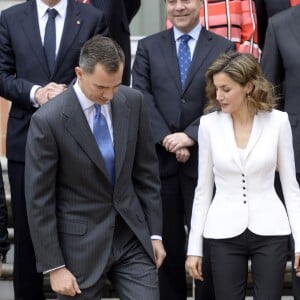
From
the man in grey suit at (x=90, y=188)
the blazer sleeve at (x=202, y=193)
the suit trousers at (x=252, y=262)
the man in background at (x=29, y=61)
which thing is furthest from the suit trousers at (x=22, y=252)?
the suit trousers at (x=252, y=262)

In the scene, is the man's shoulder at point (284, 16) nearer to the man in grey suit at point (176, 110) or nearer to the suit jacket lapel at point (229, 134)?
the man in grey suit at point (176, 110)

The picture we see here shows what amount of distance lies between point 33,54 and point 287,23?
153cm

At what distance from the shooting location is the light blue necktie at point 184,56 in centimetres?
627

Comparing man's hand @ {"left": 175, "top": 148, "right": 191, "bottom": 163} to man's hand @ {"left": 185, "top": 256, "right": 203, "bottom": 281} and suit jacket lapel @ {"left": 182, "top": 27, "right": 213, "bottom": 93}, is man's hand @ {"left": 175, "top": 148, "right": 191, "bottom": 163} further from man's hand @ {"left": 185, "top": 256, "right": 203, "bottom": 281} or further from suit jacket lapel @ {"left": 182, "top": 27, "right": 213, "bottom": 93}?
man's hand @ {"left": 185, "top": 256, "right": 203, "bottom": 281}

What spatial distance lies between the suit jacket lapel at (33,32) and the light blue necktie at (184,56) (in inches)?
32.1

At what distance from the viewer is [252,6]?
6613mm

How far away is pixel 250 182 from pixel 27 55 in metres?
1.73

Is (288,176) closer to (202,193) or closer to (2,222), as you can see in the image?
(202,193)

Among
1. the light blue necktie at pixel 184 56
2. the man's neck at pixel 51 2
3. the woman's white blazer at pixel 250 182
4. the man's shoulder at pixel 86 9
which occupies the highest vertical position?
the man's neck at pixel 51 2

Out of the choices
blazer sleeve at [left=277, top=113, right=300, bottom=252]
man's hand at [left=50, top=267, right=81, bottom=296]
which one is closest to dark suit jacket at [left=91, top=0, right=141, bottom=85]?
blazer sleeve at [left=277, top=113, right=300, bottom=252]

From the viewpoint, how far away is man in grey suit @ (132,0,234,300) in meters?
A: 6.14

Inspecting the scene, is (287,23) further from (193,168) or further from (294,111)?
(193,168)

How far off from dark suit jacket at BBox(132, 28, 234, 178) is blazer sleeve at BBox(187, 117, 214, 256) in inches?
29.8

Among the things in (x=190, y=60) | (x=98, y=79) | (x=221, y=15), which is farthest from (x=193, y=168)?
(x=98, y=79)
